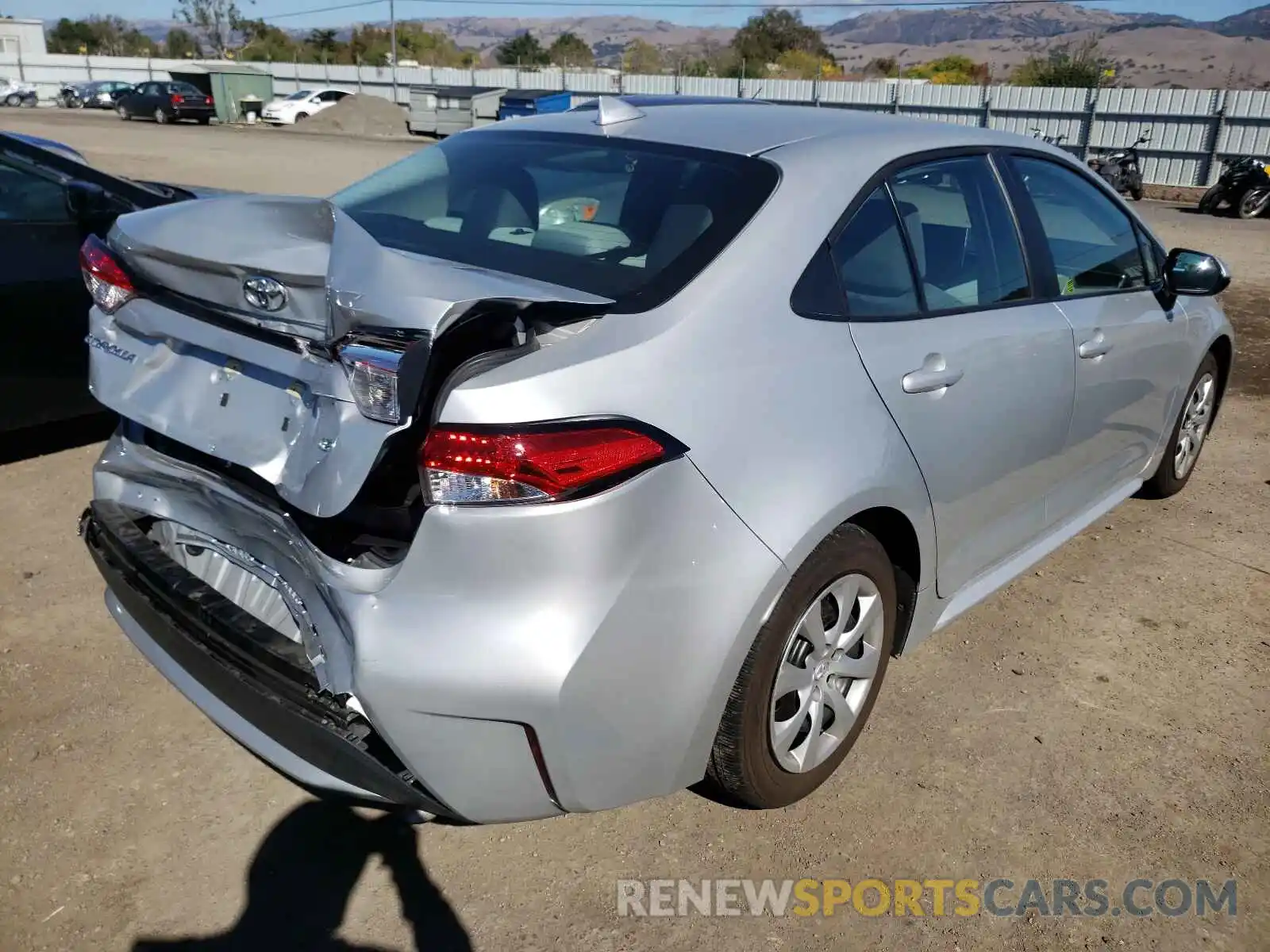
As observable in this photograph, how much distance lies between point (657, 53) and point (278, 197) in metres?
76.9

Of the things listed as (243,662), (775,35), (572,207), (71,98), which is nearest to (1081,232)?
(572,207)

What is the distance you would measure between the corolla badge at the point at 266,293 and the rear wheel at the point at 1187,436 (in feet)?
12.6

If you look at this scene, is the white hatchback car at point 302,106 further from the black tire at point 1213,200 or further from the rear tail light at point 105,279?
the rear tail light at point 105,279

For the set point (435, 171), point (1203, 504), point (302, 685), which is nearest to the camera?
point (302, 685)

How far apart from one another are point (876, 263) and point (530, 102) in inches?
1167

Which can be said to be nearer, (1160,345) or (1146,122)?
(1160,345)

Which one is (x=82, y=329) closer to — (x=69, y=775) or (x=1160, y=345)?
(x=69, y=775)

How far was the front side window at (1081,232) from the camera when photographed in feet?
11.0

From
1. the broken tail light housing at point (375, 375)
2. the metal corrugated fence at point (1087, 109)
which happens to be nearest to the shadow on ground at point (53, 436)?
the broken tail light housing at point (375, 375)

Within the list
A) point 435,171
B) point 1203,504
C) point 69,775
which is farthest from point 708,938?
point 1203,504

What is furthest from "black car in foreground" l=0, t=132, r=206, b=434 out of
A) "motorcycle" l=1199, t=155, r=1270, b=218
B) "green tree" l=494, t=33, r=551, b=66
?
"green tree" l=494, t=33, r=551, b=66

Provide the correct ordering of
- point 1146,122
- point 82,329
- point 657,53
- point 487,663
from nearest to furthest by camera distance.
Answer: point 487,663 → point 82,329 → point 1146,122 → point 657,53

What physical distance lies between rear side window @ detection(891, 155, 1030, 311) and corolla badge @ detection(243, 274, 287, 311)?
1631 mm

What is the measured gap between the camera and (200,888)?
2.31m
